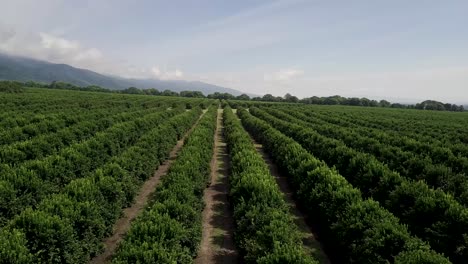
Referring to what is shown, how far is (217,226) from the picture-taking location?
61.3 feet

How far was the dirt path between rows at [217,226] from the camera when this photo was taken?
15.5 meters

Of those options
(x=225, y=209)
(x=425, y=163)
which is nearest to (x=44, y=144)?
(x=225, y=209)

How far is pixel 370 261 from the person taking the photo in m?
12.3

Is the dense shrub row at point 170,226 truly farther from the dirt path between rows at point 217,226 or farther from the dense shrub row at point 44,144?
the dense shrub row at point 44,144

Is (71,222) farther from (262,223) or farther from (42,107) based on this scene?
(42,107)

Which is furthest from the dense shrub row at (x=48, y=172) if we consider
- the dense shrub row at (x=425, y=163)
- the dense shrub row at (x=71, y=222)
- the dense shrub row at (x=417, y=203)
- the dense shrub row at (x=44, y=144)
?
the dense shrub row at (x=425, y=163)

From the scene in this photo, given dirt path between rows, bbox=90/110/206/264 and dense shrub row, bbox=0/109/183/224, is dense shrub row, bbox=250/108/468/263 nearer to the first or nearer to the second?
dirt path between rows, bbox=90/110/206/264

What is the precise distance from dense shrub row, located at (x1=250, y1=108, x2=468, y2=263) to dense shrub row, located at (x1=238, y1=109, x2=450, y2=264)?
A: 2.12 m

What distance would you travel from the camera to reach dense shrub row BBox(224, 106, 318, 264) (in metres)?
11.7

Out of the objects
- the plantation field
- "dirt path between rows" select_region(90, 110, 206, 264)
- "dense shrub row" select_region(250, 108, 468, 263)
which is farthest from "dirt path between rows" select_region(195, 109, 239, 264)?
"dense shrub row" select_region(250, 108, 468, 263)

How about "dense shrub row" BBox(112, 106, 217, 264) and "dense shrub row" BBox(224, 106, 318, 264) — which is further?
"dense shrub row" BBox(224, 106, 318, 264)

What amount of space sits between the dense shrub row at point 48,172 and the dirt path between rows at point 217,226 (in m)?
8.23

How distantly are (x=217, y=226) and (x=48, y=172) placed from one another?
375 inches

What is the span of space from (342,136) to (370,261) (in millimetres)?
25835
